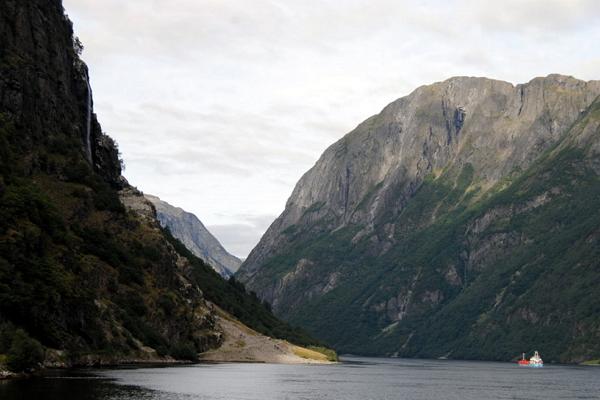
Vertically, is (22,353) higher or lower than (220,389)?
higher

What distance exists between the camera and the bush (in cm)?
14325

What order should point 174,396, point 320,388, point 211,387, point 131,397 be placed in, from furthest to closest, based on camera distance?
point 320,388 → point 211,387 → point 174,396 → point 131,397

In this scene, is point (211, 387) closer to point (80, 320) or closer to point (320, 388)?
point (320, 388)

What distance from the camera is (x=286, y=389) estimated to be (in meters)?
163

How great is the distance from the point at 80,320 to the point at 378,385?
63.5m

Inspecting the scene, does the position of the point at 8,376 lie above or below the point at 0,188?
below

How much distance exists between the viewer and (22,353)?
480ft

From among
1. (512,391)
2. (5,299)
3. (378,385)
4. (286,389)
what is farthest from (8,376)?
(512,391)

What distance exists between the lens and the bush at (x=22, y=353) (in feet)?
470

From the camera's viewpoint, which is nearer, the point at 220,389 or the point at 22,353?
the point at 22,353

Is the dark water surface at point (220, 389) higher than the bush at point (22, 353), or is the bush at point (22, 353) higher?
the bush at point (22, 353)

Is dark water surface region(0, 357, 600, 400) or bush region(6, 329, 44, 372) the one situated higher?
bush region(6, 329, 44, 372)

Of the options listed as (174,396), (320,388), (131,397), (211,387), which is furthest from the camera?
(320,388)

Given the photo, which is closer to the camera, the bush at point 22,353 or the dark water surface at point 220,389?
the dark water surface at point 220,389
